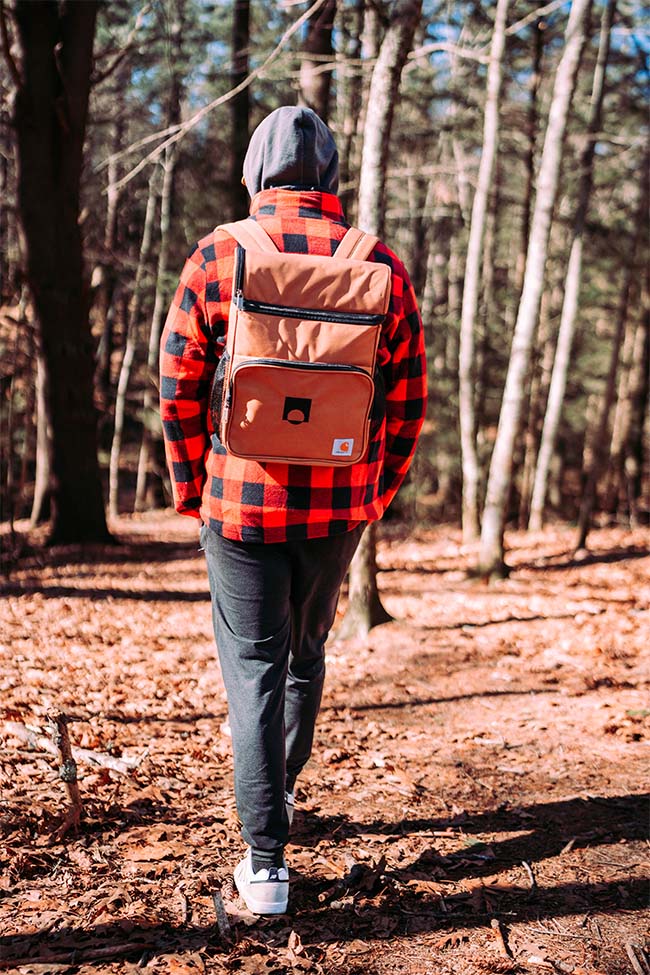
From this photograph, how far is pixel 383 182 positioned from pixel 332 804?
4.04m

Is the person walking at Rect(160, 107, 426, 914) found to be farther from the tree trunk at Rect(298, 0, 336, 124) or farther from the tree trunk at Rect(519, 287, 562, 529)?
the tree trunk at Rect(519, 287, 562, 529)

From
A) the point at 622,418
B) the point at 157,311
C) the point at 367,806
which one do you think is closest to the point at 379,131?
the point at 367,806

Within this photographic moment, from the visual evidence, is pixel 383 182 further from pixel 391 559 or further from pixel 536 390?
pixel 536 390

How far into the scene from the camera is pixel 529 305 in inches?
296

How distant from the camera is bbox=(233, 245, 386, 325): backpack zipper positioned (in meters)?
2.25

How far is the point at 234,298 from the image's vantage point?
7.43ft

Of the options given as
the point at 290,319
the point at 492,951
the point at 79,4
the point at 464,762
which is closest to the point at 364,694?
the point at 464,762

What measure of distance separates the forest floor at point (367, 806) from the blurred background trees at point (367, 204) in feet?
9.39

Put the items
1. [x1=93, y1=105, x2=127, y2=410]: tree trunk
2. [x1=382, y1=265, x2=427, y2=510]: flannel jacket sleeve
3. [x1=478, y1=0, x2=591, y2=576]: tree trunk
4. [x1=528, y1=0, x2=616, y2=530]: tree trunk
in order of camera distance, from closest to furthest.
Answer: [x1=382, y1=265, x2=427, y2=510]: flannel jacket sleeve
[x1=478, y1=0, x2=591, y2=576]: tree trunk
[x1=528, y1=0, x2=616, y2=530]: tree trunk
[x1=93, y1=105, x2=127, y2=410]: tree trunk

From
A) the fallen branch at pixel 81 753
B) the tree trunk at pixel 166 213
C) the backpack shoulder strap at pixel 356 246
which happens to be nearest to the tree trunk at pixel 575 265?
the tree trunk at pixel 166 213

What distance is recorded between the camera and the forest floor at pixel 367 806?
241cm

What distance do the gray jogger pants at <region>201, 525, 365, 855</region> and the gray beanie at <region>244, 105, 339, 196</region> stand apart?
112 centimetres

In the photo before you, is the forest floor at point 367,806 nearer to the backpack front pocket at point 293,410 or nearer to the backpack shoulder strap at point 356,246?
the backpack front pocket at point 293,410

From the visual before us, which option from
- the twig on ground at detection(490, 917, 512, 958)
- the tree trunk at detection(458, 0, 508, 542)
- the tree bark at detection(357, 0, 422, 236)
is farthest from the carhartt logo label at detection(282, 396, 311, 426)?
the tree trunk at detection(458, 0, 508, 542)
